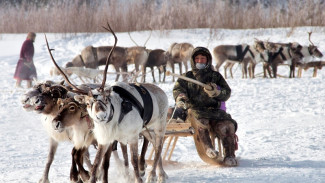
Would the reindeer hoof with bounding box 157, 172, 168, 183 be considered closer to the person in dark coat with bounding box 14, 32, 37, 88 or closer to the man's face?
the man's face

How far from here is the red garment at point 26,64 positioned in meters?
13.0

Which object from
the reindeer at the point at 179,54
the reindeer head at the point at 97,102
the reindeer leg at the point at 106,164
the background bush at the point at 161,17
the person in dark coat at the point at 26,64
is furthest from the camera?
the background bush at the point at 161,17

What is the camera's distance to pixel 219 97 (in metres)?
5.31

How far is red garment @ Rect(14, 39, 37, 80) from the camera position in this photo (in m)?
13.0

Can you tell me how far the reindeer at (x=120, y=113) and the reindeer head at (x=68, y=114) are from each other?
5.8 inches

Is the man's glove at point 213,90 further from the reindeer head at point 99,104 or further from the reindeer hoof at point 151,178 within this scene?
the reindeer head at point 99,104

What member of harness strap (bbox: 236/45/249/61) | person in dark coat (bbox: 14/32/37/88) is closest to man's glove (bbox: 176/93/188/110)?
person in dark coat (bbox: 14/32/37/88)

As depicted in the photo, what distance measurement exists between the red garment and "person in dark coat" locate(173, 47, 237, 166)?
330 inches

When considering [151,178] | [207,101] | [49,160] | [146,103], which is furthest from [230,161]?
[49,160]

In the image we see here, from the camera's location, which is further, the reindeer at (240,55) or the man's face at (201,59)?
the reindeer at (240,55)

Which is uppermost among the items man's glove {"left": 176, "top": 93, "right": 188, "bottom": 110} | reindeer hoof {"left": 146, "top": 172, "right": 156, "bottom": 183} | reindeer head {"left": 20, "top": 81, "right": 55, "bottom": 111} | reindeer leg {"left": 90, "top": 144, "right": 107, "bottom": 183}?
reindeer head {"left": 20, "top": 81, "right": 55, "bottom": 111}

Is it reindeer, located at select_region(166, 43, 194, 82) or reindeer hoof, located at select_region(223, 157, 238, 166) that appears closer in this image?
reindeer hoof, located at select_region(223, 157, 238, 166)

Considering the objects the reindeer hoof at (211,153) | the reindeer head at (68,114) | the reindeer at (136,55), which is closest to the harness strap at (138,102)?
the reindeer head at (68,114)

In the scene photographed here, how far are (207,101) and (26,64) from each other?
8671 millimetres
